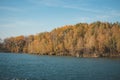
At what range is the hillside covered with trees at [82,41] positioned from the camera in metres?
134

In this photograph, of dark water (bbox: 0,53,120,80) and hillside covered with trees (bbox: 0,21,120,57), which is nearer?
dark water (bbox: 0,53,120,80)

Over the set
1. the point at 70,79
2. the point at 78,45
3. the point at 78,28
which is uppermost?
the point at 78,28

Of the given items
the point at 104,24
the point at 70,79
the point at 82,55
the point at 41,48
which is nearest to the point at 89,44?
the point at 82,55

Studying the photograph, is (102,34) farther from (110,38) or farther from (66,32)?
(66,32)

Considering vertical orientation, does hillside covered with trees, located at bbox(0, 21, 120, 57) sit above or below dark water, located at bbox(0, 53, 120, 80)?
above

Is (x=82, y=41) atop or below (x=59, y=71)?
atop

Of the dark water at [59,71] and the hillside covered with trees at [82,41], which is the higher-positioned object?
the hillside covered with trees at [82,41]

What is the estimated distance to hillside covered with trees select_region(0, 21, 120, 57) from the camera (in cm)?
13441

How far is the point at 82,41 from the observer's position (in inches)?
5659

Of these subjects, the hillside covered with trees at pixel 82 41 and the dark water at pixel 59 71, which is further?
the hillside covered with trees at pixel 82 41

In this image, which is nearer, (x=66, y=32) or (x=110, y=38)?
(x=110, y=38)

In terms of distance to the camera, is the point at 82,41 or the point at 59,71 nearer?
the point at 59,71

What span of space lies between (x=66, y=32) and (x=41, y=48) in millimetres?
20639

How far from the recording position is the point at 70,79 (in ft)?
156
